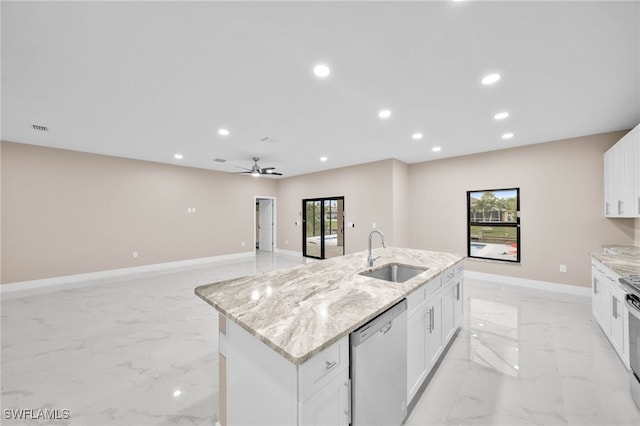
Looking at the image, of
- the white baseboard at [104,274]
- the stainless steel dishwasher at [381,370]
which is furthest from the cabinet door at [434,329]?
the white baseboard at [104,274]

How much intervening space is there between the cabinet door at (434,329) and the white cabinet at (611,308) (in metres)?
1.50

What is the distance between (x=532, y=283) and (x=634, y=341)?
3.15m

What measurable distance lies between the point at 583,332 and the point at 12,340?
20.7 feet

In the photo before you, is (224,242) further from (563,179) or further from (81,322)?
(563,179)

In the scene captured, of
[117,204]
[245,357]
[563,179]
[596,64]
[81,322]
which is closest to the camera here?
[245,357]

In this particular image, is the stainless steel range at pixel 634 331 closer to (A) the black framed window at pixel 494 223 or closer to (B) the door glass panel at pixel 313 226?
(A) the black framed window at pixel 494 223

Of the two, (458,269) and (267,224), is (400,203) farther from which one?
(267,224)

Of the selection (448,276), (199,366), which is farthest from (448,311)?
(199,366)

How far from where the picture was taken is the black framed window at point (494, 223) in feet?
15.4

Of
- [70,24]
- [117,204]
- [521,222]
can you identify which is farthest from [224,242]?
[521,222]

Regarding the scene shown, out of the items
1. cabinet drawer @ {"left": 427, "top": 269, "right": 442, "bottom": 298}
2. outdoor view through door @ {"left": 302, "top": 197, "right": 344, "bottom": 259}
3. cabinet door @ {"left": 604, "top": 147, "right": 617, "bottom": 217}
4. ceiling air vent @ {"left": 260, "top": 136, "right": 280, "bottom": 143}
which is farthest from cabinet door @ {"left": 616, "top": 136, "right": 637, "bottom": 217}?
outdoor view through door @ {"left": 302, "top": 197, "right": 344, "bottom": 259}

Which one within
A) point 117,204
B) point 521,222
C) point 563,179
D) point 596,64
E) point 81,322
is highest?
point 596,64

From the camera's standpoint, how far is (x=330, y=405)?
40.3 inches

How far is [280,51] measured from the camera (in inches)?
77.7
